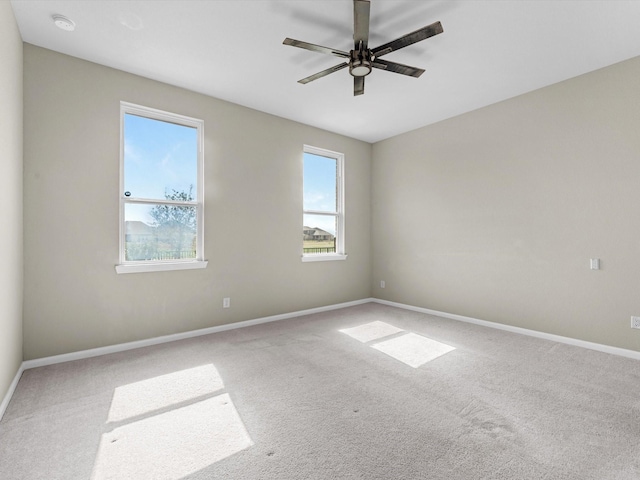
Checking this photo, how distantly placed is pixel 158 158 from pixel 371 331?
3.16 meters

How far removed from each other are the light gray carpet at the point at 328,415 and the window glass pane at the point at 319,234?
1.89 m

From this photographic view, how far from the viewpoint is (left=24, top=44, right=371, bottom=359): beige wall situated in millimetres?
2852

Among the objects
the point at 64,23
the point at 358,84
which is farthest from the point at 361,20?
the point at 64,23

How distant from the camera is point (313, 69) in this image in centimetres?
327

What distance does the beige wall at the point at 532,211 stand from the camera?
123 inches

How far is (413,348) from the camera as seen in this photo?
130 inches

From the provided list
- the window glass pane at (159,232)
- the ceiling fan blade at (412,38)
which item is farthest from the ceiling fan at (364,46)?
the window glass pane at (159,232)

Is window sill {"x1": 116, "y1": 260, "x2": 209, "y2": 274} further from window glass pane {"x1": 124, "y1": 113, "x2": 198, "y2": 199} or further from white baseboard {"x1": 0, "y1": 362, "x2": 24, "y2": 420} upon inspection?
white baseboard {"x1": 0, "y1": 362, "x2": 24, "y2": 420}

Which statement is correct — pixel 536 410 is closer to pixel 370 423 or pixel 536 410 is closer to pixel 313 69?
pixel 370 423

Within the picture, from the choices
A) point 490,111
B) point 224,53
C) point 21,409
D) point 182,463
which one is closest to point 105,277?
point 21,409

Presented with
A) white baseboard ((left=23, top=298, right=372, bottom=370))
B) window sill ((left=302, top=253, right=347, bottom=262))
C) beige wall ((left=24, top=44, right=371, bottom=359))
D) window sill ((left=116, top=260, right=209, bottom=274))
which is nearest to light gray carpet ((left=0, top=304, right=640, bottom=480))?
white baseboard ((left=23, top=298, right=372, bottom=370))

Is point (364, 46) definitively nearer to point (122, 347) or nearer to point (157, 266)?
point (157, 266)

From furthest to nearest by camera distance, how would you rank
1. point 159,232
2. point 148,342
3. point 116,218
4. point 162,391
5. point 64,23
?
1. point 159,232
2. point 148,342
3. point 116,218
4. point 64,23
5. point 162,391

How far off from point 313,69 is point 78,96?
2.25 metres
